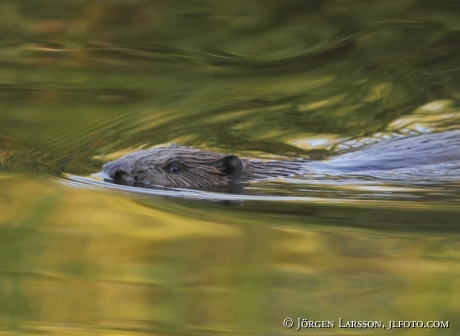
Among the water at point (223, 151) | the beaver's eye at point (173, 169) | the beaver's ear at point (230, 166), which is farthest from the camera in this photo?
the beaver's ear at point (230, 166)

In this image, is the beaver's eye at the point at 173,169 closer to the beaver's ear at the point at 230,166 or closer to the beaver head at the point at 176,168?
the beaver head at the point at 176,168

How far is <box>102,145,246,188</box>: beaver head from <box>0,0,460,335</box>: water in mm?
196

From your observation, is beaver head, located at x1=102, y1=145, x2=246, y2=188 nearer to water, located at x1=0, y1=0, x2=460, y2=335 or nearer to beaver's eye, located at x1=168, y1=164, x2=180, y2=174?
beaver's eye, located at x1=168, y1=164, x2=180, y2=174

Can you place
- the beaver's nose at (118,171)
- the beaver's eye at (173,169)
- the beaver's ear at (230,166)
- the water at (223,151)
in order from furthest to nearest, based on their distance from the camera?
the beaver's ear at (230,166) < the beaver's eye at (173,169) < the beaver's nose at (118,171) < the water at (223,151)

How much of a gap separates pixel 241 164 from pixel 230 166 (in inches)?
3.7

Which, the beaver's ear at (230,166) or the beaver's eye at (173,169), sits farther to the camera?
the beaver's ear at (230,166)

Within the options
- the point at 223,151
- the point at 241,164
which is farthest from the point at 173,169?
the point at 223,151

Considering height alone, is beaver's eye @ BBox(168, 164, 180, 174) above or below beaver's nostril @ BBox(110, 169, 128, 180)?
Result: above

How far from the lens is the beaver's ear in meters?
5.19

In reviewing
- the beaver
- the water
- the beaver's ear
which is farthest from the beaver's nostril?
the beaver's ear

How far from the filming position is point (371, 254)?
10.7 feet

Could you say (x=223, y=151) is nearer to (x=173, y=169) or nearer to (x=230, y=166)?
(x=230, y=166)

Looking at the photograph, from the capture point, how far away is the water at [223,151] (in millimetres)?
2902

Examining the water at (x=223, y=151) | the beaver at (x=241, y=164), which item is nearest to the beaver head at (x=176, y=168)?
the beaver at (x=241, y=164)
